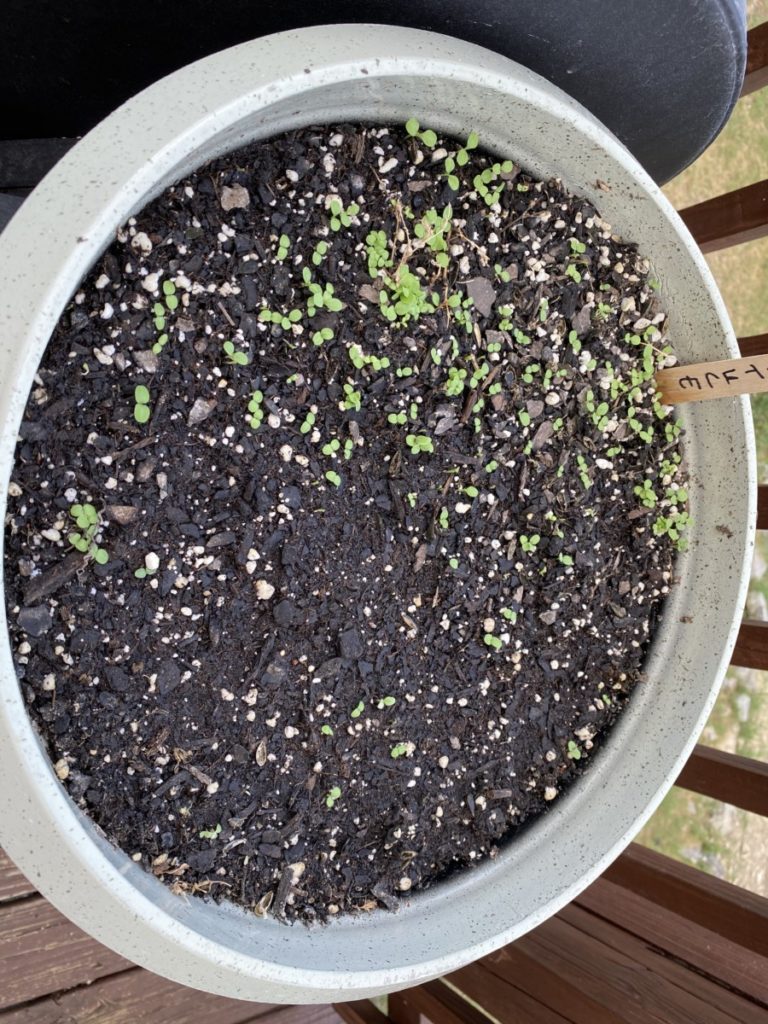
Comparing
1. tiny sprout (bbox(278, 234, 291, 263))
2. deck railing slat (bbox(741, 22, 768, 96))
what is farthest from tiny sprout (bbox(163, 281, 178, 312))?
deck railing slat (bbox(741, 22, 768, 96))

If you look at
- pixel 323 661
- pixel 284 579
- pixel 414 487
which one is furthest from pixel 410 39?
pixel 323 661

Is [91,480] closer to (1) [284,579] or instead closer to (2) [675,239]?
(1) [284,579]

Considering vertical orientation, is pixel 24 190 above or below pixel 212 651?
above

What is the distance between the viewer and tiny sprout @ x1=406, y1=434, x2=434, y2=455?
0.99 meters

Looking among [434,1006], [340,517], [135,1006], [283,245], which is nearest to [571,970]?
[434,1006]

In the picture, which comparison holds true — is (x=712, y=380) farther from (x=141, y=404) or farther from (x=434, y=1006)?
(x=434, y=1006)

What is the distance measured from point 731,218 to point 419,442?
765mm

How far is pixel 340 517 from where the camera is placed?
3.27 feet

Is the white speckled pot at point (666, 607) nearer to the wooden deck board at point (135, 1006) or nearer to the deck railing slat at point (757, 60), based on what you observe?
the deck railing slat at point (757, 60)

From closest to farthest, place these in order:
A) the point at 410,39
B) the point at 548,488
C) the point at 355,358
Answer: the point at 410,39 → the point at 355,358 → the point at 548,488

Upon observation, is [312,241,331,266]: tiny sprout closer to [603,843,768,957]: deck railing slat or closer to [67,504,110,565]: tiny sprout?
[67,504,110,565]: tiny sprout

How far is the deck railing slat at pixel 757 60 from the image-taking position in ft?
4.00

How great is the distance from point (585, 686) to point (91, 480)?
28.8 inches

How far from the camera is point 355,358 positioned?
944 mm
